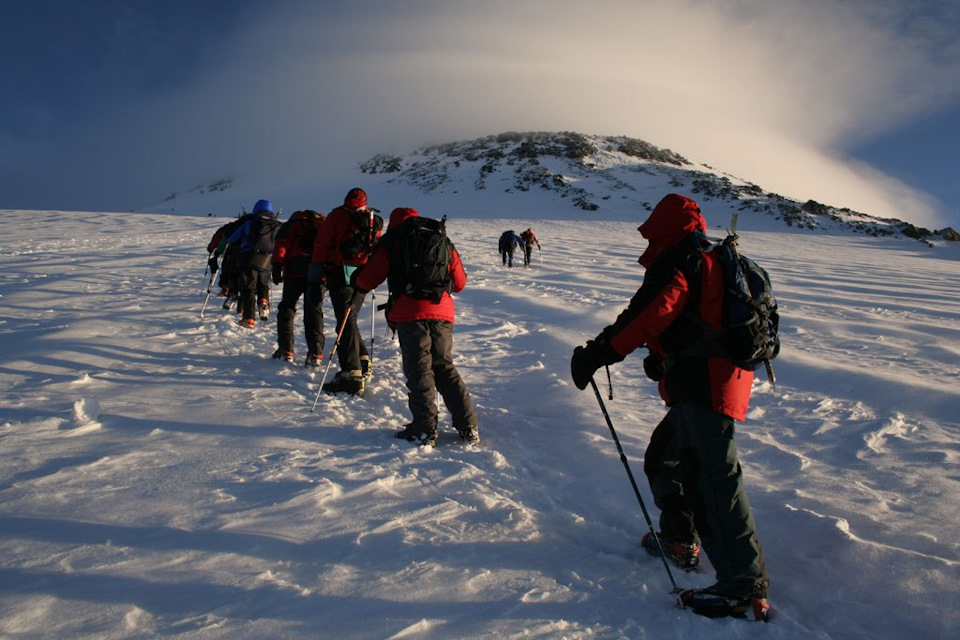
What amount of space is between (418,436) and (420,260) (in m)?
1.37

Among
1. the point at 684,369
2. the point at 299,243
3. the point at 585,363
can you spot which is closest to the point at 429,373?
the point at 585,363

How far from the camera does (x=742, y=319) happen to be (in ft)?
7.75

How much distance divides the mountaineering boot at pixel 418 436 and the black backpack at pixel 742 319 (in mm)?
2234

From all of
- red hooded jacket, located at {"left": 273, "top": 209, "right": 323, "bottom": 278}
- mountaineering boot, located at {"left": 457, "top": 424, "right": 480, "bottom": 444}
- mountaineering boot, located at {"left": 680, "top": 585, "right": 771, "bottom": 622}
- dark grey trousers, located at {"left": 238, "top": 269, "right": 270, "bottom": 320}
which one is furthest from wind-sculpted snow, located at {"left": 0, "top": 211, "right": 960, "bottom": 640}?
red hooded jacket, located at {"left": 273, "top": 209, "right": 323, "bottom": 278}

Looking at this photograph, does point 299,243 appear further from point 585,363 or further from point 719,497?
point 719,497

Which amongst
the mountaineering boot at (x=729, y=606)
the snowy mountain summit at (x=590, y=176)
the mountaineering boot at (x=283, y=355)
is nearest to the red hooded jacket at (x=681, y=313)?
the mountaineering boot at (x=729, y=606)

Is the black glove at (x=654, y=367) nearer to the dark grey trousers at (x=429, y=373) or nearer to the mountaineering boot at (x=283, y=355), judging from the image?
the dark grey trousers at (x=429, y=373)

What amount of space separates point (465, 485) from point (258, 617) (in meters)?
1.55

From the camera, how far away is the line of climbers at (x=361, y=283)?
4.03 meters

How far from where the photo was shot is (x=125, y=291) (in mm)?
9680

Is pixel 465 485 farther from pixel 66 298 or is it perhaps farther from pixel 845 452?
pixel 66 298

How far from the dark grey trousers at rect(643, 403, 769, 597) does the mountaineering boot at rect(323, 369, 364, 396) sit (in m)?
3.37

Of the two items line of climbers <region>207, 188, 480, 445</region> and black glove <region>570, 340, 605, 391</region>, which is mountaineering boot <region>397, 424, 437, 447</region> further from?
black glove <region>570, 340, 605, 391</region>

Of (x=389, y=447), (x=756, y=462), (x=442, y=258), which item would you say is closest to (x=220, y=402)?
(x=389, y=447)
